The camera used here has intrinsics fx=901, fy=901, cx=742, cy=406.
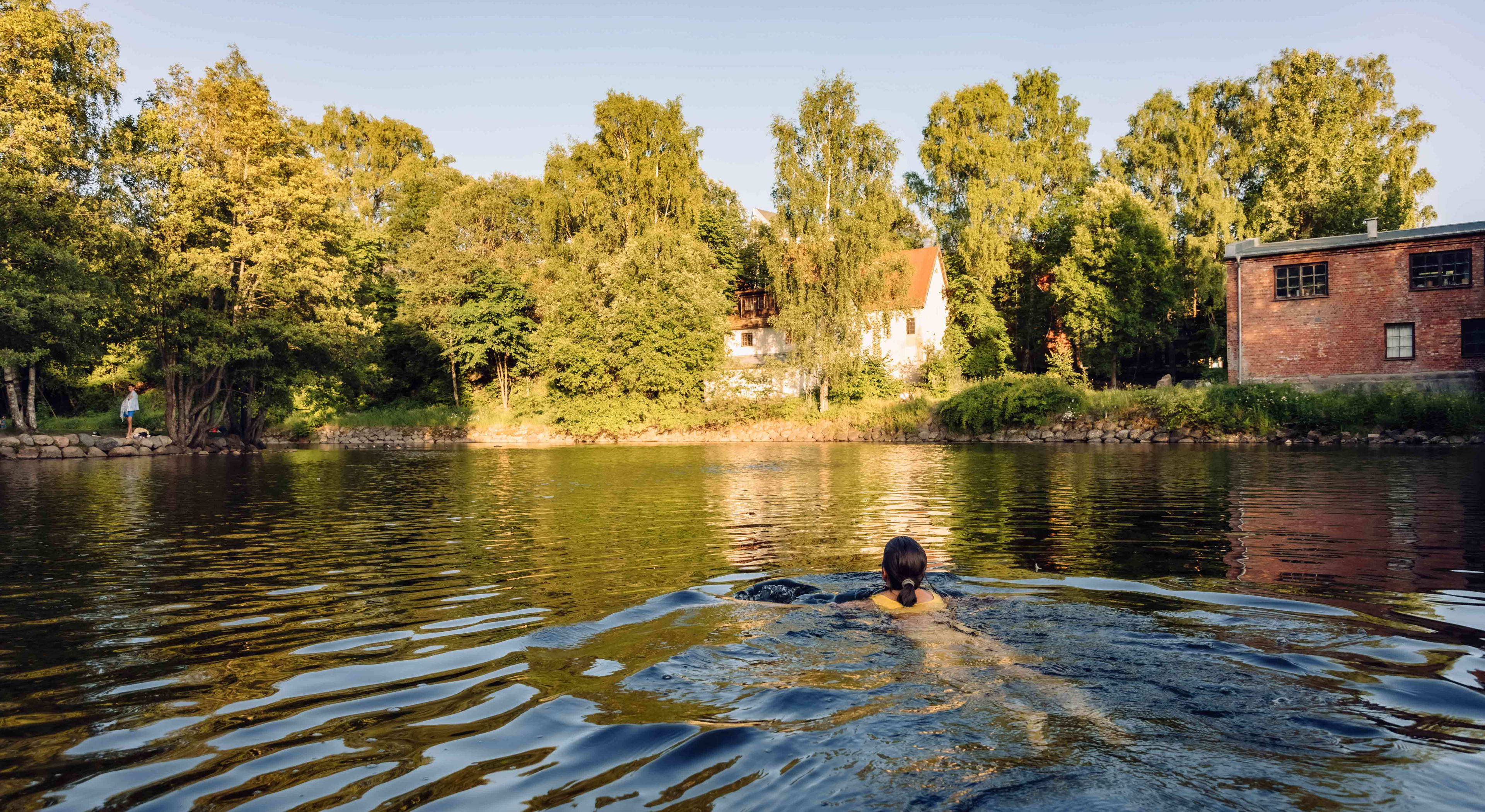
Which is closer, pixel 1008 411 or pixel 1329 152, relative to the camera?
pixel 1008 411

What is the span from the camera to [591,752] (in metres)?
3.99

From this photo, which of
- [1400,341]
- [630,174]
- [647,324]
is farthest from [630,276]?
[1400,341]

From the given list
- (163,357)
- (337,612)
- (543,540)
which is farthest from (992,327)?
(337,612)

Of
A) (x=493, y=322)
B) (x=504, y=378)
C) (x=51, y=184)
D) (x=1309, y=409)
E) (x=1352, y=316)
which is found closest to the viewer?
(x=51, y=184)

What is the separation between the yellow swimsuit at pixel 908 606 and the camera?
6.57 meters

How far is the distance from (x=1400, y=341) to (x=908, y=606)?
3640 cm

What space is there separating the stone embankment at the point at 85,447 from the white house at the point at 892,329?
2604 centimetres

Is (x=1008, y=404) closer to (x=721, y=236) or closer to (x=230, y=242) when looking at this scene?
(x=721, y=236)

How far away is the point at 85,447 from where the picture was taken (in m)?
33.3

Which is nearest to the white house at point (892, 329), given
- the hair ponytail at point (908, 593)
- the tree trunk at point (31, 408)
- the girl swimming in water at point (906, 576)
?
the tree trunk at point (31, 408)

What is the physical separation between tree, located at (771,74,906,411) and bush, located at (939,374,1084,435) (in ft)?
23.3

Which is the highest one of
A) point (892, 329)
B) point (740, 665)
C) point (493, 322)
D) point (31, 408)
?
point (493, 322)

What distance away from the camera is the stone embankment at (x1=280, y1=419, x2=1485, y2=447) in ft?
101

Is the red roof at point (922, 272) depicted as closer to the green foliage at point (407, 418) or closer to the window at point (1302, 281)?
the window at point (1302, 281)
